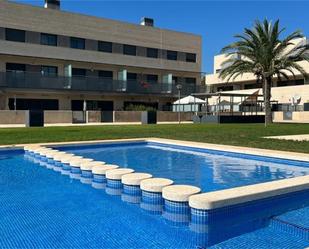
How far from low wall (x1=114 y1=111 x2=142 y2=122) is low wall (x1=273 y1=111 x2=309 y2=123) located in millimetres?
15147

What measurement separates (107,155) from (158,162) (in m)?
1.97

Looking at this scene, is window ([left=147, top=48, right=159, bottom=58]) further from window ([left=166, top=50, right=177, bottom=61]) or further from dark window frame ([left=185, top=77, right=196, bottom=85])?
dark window frame ([left=185, top=77, right=196, bottom=85])

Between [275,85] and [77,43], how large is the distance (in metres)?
25.7

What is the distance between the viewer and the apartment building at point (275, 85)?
38531 millimetres

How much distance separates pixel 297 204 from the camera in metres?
6.06

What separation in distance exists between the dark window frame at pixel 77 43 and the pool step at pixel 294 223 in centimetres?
3390

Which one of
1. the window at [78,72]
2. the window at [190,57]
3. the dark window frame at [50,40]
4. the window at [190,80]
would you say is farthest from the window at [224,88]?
the dark window frame at [50,40]

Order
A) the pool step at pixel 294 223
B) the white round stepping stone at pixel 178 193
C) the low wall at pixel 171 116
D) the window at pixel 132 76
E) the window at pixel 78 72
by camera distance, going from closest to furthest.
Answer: the pool step at pixel 294 223, the white round stepping stone at pixel 178 193, the low wall at pixel 171 116, the window at pixel 78 72, the window at pixel 132 76

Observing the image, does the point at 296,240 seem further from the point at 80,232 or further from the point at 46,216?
the point at 46,216

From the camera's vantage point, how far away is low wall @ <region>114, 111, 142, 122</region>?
3380 centimetres

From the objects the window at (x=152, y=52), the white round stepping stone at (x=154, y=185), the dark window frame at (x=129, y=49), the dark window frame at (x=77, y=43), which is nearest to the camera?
the white round stepping stone at (x=154, y=185)

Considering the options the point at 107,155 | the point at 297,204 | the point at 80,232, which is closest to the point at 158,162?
the point at 107,155

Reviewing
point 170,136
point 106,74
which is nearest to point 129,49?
point 106,74

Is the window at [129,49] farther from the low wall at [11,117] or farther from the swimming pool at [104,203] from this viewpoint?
the swimming pool at [104,203]
